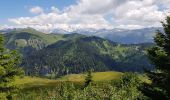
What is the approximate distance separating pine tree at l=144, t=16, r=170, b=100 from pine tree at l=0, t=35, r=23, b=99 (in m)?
11.8

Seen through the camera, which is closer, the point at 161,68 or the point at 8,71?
the point at 161,68

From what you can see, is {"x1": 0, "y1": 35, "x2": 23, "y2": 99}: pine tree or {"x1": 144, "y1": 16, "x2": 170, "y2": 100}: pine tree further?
{"x1": 0, "y1": 35, "x2": 23, "y2": 99}: pine tree

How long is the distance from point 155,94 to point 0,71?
12.5 meters

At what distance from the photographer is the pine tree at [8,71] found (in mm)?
26656

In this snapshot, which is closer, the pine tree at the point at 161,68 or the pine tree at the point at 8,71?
the pine tree at the point at 161,68

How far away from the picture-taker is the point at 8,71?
2702 centimetres

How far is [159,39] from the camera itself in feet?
70.4

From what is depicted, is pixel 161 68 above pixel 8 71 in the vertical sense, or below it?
above

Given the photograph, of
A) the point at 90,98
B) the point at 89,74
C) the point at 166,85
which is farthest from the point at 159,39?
the point at 89,74

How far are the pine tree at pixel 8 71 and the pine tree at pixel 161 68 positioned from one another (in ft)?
38.7

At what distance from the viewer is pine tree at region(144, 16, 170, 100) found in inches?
797

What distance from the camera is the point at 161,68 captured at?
2073cm

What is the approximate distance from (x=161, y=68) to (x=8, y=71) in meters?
13.2

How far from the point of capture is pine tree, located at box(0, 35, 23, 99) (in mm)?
26656
